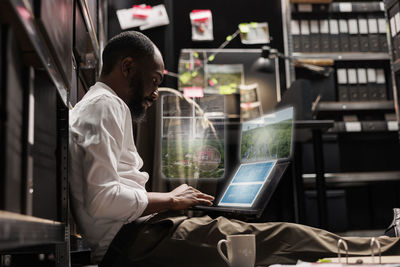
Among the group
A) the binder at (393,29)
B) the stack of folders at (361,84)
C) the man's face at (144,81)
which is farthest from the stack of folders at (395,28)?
the stack of folders at (361,84)

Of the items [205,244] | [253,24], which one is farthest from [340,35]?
[205,244]

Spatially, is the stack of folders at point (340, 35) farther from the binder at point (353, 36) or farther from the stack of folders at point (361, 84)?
the stack of folders at point (361, 84)

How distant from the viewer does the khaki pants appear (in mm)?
1197

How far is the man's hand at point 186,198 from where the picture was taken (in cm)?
136

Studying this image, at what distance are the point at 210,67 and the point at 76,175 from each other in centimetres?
350

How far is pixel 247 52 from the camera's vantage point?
15.6ft

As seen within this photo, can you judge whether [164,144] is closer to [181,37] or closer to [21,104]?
[21,104]

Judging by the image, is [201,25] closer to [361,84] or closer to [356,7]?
[356,7]

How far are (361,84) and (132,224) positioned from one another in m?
3.79

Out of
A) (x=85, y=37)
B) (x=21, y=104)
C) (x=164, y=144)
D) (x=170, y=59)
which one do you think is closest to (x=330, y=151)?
(x=170, y=59)

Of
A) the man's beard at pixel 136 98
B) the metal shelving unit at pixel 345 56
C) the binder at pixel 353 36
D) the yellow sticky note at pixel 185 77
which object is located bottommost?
the man's beard at pixel 136 98

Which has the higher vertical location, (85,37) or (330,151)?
(85,37)

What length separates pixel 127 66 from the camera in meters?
1.58

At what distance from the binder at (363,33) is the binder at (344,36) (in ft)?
0.40
